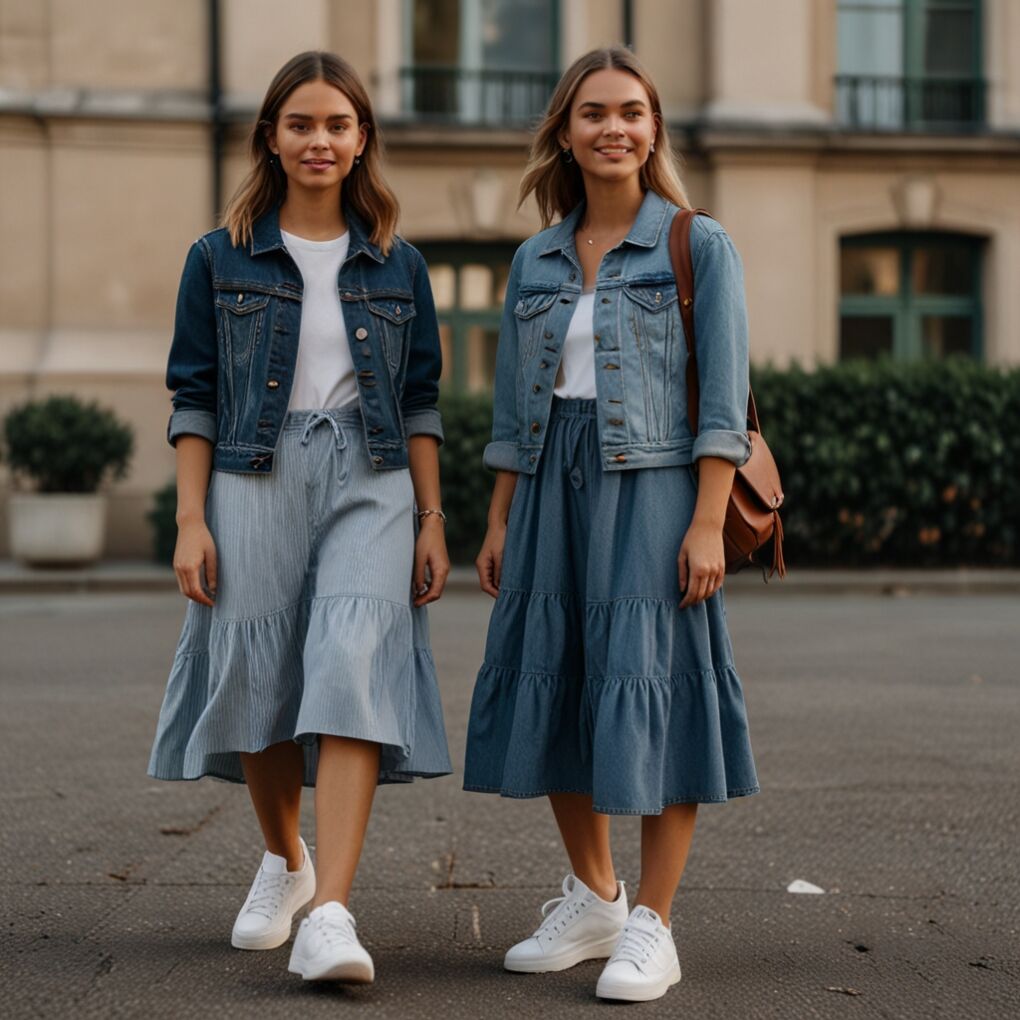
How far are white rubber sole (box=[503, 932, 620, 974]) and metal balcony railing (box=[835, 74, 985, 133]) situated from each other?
17.2 meters

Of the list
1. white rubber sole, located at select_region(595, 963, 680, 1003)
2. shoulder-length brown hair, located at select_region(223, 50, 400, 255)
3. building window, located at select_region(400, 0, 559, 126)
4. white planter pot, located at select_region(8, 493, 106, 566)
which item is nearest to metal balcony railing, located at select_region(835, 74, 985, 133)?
building window, located at select_region(400, 0, 559, 126)

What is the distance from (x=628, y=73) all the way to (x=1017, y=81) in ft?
57.6

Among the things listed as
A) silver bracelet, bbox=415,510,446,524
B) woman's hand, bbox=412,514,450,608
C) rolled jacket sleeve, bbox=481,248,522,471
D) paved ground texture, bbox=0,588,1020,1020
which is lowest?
paved ground texture, bbox=0,588,1020,1020

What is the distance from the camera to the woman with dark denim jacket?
3.72 m

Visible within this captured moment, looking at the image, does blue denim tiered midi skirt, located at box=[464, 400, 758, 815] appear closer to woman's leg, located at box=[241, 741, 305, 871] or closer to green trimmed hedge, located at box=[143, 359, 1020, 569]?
woman's leg, located at box=[241, 741, 305, 871]

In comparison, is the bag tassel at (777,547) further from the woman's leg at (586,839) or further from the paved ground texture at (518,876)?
the paved ground texture at (518,876)

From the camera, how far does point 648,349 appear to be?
12.0 feet

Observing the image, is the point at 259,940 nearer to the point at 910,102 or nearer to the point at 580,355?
the point at 580,355

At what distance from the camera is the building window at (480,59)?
63.8 ft

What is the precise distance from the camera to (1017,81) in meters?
→ 19.8

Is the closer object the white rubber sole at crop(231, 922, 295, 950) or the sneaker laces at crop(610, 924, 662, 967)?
the sneaker laces at crop(610, 924, 662, 967)

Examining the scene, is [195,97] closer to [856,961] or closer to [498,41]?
[498,41]

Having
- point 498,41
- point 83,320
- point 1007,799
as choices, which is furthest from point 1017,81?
point 1007,799

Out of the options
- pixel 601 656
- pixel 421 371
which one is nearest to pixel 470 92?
pixel 421 371
